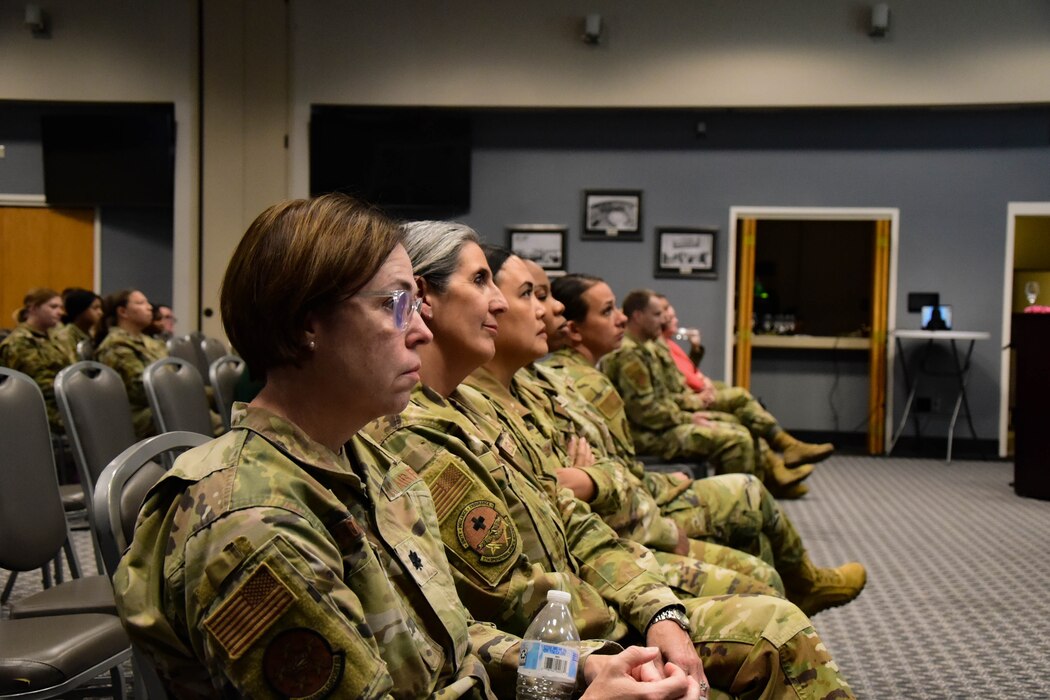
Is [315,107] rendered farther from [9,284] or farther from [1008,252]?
[1008,252]

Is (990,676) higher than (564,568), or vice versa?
(564,568)

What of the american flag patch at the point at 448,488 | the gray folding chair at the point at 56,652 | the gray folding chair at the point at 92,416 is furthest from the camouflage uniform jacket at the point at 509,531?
the gray folding chair at the point at 92,416

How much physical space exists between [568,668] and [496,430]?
644 mm

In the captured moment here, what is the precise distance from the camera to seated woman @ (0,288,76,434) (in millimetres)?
5805

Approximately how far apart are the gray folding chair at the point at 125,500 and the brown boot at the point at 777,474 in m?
4.84

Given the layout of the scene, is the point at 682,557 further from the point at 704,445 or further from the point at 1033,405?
the point at 1033,405

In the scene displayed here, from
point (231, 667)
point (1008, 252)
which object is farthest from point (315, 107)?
point (231, 667)

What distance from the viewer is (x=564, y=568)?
1.80 meters

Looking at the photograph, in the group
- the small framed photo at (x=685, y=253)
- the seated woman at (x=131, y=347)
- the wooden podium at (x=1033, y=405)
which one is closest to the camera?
the seated woman at (x=131, y=347)

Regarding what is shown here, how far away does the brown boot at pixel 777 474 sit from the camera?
5.98m

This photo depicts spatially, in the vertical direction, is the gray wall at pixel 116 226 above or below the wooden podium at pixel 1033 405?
above

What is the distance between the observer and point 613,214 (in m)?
8.65

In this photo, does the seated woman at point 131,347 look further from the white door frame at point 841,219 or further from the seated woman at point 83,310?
the white door frame at point 841,219

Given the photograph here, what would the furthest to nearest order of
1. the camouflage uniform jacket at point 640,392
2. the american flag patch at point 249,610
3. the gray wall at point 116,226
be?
the gray wall at point 116,226
the camouflage uniform jacket at point 640,392
the american flag patch at point 249,610
